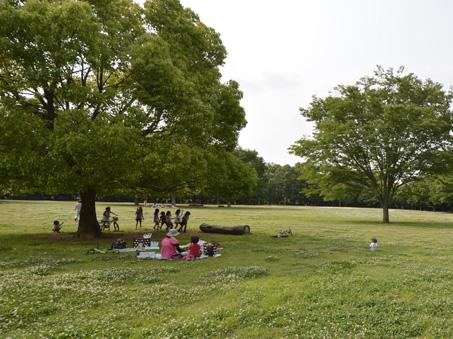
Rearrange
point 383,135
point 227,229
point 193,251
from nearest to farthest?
point 193,251 → point 227,229 → point 383,135

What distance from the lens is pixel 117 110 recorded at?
2234cm

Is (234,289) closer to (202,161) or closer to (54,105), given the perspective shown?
(202,161)

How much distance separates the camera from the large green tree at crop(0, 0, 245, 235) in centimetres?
1928

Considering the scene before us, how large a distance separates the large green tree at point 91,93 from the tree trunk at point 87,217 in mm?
69

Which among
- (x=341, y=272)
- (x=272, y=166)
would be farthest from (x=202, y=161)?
(x=272, y=166)

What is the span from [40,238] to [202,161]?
487 inches

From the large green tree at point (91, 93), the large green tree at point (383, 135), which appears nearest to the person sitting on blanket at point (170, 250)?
the large green tree at point (91, 93)

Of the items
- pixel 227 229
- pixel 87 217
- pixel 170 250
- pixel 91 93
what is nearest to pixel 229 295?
pixel 170 250

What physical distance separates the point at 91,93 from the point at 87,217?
9533 millimetres

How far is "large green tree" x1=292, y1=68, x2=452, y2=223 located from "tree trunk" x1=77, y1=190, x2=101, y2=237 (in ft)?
97.4

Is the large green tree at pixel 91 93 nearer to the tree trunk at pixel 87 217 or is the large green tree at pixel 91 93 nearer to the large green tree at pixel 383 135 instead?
the tree trunk at pixel 87 217

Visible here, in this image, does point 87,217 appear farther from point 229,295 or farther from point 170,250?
point 229,295

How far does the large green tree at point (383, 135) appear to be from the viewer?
44.4 metres

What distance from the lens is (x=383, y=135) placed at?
4481 cm
